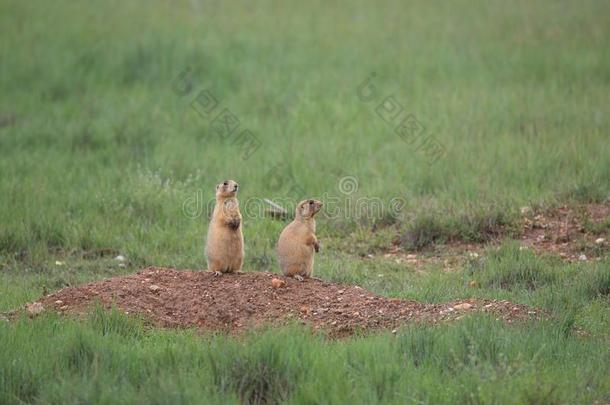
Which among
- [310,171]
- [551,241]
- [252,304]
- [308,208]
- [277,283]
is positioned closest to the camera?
[252,304]

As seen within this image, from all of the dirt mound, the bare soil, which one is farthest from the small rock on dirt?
the bare soil

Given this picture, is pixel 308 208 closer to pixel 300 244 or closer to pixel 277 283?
pixel 300 244

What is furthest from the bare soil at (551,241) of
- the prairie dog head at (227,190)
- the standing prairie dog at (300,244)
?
the prairie dog head at (227,190)

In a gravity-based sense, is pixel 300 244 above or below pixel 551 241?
above

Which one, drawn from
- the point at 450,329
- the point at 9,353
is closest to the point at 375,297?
the point at 450,329

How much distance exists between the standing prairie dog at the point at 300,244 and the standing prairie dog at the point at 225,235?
423mm

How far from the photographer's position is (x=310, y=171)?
13.1 metres

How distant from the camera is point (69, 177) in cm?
1296

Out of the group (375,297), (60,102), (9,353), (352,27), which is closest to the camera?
(9,353)

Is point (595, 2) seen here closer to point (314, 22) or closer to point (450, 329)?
point (314, 22)

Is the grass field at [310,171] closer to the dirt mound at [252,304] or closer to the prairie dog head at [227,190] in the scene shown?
the dirt mound at [252,304]

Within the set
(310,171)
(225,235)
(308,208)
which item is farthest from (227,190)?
(310,171)

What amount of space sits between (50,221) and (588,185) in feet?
21.3

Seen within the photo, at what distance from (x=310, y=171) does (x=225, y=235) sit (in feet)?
14.0
